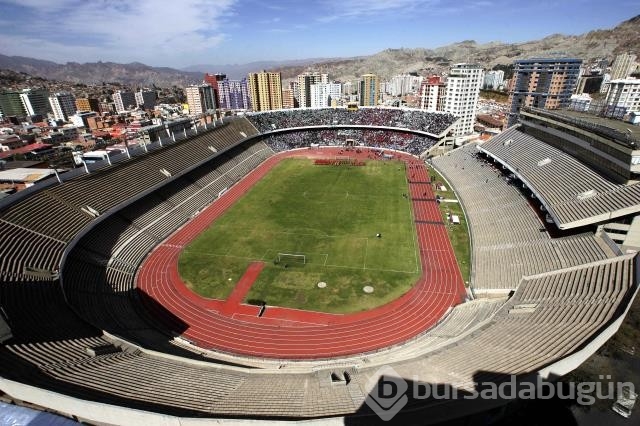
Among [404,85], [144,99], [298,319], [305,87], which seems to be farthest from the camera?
[404,85]

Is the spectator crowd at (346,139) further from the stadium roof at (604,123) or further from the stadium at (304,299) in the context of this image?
the stadium roof at (604,123)

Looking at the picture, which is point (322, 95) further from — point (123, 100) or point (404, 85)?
point (123, 100)

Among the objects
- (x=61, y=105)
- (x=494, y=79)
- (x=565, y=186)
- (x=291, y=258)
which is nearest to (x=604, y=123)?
(x=565, y=186)

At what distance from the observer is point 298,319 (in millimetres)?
22516

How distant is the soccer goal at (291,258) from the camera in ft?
95.2

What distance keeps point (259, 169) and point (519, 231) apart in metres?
41.4

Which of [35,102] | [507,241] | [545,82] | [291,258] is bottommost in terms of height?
[291,258]

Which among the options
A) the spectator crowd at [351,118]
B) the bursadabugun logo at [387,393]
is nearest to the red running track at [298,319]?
the bursadabugun logo at [387,393]

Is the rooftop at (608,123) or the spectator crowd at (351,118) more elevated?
the rooftop at (608,123)

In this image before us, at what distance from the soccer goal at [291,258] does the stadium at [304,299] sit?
0.72ft

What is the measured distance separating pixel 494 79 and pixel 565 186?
159m

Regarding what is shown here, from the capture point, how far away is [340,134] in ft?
→ 241

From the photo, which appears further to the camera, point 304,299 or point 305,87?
point 305,87

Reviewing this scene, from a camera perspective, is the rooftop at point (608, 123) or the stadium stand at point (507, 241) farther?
the rooftop at point (608, 123)
